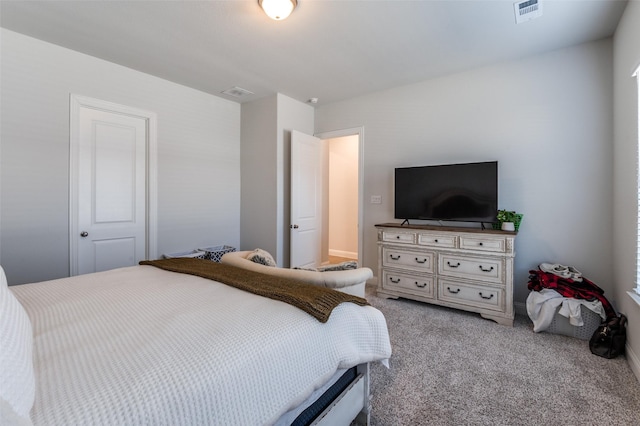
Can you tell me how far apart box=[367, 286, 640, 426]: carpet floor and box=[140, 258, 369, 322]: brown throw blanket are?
0.75 meters

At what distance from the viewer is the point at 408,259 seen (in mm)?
3285

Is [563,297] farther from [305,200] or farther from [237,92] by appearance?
[237,92]

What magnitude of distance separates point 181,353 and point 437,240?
9.10 ft

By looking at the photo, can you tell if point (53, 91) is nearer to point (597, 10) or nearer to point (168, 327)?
point (168, 327)

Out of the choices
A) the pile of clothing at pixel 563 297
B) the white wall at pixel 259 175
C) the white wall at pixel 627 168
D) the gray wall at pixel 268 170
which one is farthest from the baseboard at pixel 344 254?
the white wall at pixel 627 168

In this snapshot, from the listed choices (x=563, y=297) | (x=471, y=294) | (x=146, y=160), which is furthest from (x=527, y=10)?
(x=146, y=160)

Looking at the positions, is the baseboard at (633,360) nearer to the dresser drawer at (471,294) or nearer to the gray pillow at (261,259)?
the dresser drawer at (471,294)

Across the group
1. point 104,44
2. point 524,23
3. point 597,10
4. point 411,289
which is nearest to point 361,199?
point 411,289

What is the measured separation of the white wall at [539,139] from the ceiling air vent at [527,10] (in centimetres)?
80

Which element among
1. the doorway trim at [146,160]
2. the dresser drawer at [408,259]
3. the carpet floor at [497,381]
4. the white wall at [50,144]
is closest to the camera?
the carpet floor at [497,381]

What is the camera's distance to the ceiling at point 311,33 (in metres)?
2.23

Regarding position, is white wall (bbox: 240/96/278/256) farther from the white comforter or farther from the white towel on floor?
the white towel on floor

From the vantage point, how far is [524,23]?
241 centimetres

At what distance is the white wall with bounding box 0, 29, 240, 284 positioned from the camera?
Result: 2.58 metres
